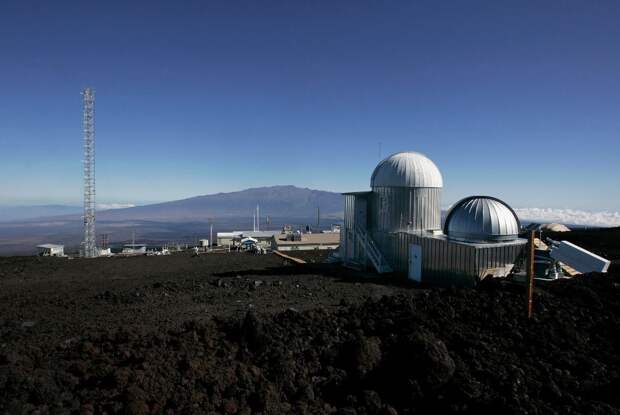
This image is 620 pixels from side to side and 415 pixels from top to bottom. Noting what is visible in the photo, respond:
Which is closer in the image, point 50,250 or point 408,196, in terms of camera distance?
point 408,196

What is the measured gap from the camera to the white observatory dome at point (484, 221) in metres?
14.2

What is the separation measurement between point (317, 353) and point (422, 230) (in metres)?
10.8

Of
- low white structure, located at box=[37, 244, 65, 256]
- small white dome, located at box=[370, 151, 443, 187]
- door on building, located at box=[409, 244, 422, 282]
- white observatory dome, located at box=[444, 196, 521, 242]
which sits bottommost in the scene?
low white structure, located at box=[37, 244, 65, 256]

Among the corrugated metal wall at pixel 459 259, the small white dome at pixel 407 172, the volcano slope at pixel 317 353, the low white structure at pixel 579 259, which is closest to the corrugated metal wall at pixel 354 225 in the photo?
the small white dome at pixel 407 172

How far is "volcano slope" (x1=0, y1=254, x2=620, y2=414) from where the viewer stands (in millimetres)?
6184

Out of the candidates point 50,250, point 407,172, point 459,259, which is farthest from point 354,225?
point 50,250

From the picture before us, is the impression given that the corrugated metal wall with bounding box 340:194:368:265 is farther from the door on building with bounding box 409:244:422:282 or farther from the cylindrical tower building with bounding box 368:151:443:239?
the door on building with bounding box 409:244:422:282

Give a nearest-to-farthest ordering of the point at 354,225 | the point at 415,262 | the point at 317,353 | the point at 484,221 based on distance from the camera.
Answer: the point at 317,353 < the point at 484,221 < the point at 415,262 < the point at 354,225

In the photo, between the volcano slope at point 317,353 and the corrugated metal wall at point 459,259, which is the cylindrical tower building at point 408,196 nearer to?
the corrugated metal wall at point 459,259

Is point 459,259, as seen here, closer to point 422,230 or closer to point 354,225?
point 422,230

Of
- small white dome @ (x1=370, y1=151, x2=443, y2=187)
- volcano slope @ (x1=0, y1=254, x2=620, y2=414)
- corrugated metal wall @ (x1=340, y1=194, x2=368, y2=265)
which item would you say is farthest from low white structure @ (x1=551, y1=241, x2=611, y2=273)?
corrugated metal wall @ (x1=340, y1=194, x2=368, y2=265)

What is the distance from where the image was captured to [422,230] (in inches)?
674

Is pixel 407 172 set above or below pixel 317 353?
above

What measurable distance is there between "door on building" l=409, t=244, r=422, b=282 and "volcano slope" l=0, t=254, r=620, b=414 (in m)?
4.15
